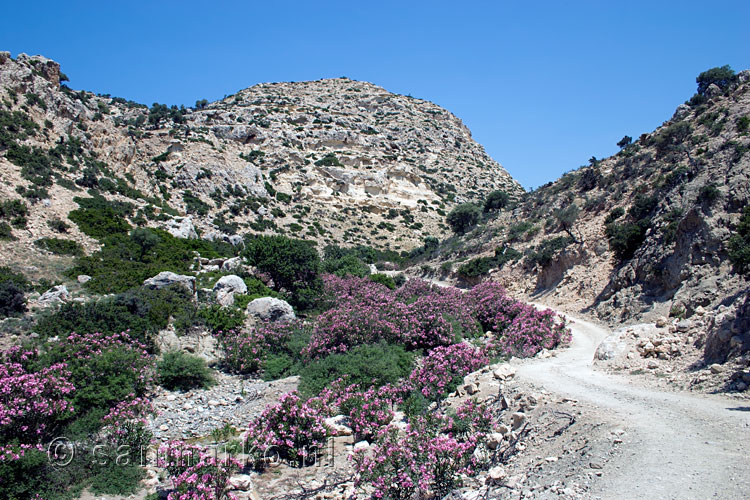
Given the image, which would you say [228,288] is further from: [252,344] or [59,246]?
[59,246]

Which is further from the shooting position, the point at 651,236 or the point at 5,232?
the point at 5,232

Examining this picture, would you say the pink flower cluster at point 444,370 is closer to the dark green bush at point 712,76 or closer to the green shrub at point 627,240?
the green shrub at point 627,240

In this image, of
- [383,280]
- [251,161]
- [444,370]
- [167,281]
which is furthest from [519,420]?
[251,161]

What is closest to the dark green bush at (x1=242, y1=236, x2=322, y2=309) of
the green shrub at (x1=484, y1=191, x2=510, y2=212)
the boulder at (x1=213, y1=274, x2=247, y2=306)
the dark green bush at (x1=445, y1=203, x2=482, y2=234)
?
the boulder at (x1=213, y1=274, x2=247, y2=306)

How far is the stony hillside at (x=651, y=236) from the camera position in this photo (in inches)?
511

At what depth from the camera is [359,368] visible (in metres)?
11.8

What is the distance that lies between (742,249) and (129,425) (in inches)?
589

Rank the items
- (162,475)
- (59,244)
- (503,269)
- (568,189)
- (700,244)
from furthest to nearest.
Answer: (568,189), (503,269), (59,244), (700,244), (162,475)

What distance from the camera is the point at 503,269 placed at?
2803 cm

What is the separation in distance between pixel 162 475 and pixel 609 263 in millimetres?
19807

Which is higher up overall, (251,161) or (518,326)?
(251,161)

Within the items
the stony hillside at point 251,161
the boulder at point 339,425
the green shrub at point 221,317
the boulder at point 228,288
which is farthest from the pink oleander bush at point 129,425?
the stony hillside at point 251,161

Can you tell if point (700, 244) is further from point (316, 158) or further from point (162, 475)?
point (316, 158)

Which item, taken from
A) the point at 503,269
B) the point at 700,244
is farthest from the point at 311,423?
the point at 503,269
